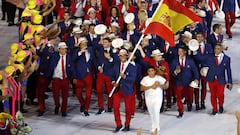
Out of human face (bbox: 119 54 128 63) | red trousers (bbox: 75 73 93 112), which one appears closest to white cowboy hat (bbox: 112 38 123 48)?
human face (bbox: 119 54 128 63)

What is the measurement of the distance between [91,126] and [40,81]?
62.8 inches

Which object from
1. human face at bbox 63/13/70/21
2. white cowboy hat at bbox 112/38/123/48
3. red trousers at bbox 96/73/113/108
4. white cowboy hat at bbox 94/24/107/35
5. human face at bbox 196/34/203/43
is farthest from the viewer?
human face at bbox 63/13/70/21

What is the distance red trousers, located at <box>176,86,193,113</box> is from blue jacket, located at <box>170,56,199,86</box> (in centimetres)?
13

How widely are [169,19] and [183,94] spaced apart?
2.67 m

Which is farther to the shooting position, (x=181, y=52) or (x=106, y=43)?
(x=106, y=43)

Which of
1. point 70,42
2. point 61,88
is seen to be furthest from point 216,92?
point 70,42

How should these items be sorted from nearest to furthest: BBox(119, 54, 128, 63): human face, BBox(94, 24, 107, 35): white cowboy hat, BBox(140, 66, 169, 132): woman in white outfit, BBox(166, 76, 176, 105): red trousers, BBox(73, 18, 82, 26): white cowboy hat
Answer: BBox(140, 66, 169, 132): woman in white outfit → BBox(119, 54, 128, 63): human face → BBox(166, 76, 176, 105): red trousers → BBox(94, 24, 107, 35): white cowboy hat → BBox(73, 18, 82, 26): white cowboy hat

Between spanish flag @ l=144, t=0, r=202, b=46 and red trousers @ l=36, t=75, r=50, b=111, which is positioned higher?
spanish flag @ l=144, t=0, r=202, b=46

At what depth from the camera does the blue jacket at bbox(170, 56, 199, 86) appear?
675 inches

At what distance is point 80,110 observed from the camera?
1789 centimetres

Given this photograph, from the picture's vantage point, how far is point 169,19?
15547 mm

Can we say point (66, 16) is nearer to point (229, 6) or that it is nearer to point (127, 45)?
point (127, 45)

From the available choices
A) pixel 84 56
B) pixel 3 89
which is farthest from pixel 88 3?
pixel 3 89

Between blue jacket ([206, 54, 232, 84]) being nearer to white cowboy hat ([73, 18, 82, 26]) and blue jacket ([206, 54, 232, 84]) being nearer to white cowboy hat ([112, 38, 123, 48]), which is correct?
white cowboy hat ([112, 38, 123, 48])
